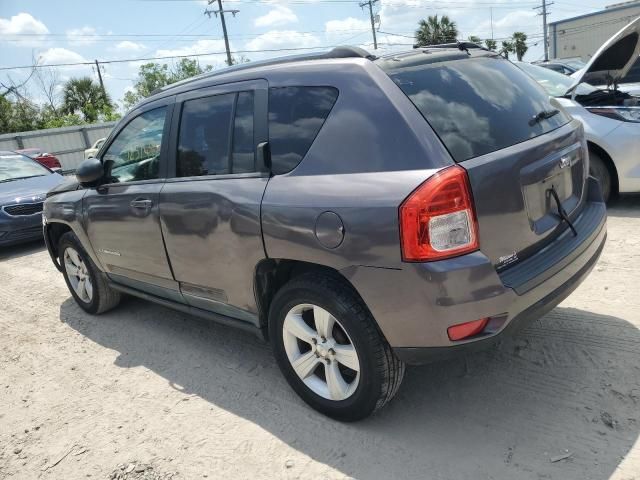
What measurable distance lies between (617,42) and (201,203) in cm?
444

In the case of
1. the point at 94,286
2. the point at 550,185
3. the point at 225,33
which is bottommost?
the point at 94,286

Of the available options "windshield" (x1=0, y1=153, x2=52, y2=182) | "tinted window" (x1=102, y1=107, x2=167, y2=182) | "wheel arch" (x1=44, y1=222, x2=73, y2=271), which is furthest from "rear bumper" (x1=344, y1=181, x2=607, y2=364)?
"windshield" (x1=0, y1=153, x2=52, y2=182)

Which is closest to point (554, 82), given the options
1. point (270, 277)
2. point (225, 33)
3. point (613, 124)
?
point (613, 124)

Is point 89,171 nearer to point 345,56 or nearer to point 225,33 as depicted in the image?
point 345,56

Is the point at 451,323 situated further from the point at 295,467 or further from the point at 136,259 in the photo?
the point at 136,259

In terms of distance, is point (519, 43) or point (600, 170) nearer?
point (600, 170)

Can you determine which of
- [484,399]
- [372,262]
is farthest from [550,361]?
[372,262]

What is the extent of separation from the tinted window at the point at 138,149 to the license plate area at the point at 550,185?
7.69 ft

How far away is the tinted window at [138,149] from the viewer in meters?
3.61

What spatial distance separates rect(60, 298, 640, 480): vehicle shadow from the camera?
2.40 m

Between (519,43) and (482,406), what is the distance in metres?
59.4

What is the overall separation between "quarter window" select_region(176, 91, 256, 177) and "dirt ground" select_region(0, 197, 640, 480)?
1.35m

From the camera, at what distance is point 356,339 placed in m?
2.50

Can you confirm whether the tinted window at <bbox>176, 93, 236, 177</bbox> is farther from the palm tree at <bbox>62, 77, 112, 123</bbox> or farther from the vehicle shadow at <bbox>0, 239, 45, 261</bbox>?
the palm tree at <bbox>62, 77, 112, 123</bbox>
